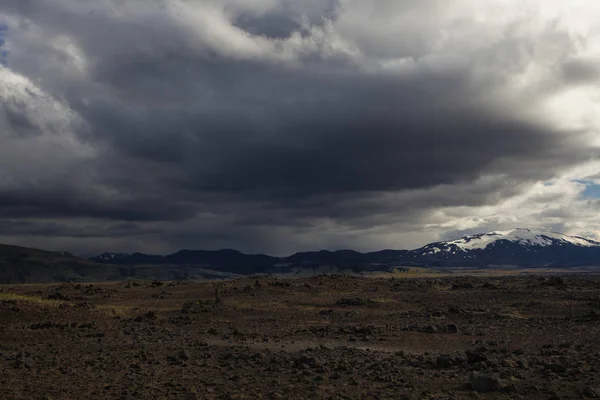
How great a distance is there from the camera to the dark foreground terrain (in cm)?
1681

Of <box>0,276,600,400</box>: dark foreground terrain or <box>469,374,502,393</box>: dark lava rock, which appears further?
<box>0,276,600,400</box>: dark foreground terrain

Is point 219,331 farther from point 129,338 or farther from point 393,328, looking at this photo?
point 393,328

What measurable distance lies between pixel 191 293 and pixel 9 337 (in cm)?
2974

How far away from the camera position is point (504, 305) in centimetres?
4500

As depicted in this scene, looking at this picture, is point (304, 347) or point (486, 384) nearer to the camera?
point (486, 384)

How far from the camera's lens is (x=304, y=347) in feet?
87.1

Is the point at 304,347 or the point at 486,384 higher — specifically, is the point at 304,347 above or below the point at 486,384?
below

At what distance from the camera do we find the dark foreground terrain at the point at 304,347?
1681cm

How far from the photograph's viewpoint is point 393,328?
33.1 meters

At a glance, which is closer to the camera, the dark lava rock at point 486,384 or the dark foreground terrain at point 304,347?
the dark lava rock at point 486,384

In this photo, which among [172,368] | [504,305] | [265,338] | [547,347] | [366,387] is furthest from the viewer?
[504,305]

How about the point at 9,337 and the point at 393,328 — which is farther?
the point at 393,328

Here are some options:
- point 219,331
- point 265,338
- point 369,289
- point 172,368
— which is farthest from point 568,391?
point 369,289

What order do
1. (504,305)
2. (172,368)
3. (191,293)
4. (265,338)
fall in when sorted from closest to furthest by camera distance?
(172,368), (265,338), (504,305), (191,293)
